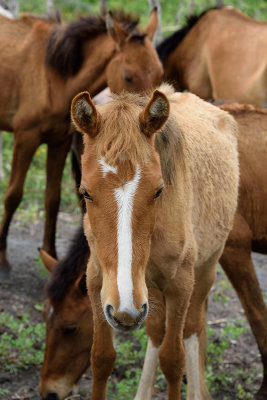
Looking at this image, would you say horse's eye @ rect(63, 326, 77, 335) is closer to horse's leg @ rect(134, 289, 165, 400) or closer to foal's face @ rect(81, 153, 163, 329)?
horse's leg @ rect(134, 289, 165, 400)

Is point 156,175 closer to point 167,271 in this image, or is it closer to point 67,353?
point 167,271

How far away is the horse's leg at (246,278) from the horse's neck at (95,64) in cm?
242

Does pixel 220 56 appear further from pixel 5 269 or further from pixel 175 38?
pixel 5 269

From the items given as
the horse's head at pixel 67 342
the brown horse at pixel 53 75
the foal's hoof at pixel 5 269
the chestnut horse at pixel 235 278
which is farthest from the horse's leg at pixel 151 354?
the brown horse at pixel 53 75

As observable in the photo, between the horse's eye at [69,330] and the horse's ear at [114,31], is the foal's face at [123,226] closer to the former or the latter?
the horse's eye at [69,330]

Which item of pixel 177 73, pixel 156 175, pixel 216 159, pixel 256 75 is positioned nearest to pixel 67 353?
pixel 216 159

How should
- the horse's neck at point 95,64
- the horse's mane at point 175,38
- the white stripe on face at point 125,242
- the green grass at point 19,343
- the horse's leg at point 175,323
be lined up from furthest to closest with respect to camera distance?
the horse's mane at point 175,38
the horse's neck at point 95,64
the green grass at point 19,343
the horse's leg at point 175,323
the white stripe on face at point 125,242

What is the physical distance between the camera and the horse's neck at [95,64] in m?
6.14

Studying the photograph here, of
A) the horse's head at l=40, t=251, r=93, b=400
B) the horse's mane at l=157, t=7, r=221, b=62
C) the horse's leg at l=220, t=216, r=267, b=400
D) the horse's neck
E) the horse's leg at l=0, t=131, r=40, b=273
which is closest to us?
the horse's head at l=40, t=251, r=93, b=400

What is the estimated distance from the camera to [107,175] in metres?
2.71

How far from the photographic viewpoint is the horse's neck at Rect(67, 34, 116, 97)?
20.1 ft

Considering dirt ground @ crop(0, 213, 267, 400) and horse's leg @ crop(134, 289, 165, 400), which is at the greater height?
horse's leg @ crop(134, 289, 165, 400)

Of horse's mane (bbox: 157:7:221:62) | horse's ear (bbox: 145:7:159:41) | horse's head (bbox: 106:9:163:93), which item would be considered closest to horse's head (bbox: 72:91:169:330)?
horse's head (bbox: 106:9:163:93)

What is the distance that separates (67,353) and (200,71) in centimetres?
479
